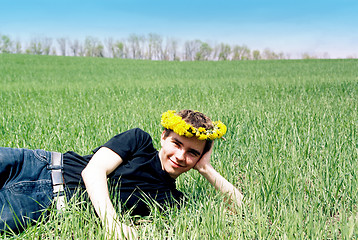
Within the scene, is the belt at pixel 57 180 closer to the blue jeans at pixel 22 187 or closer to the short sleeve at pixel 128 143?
the blue jeans at pixel 22 187

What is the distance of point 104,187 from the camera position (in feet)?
5.16

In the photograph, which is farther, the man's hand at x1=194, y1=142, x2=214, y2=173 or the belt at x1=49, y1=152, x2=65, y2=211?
the man's hand at x1=194, y1=142, x2=214, y2=173

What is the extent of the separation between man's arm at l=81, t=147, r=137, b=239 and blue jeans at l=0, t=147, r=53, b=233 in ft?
1.09

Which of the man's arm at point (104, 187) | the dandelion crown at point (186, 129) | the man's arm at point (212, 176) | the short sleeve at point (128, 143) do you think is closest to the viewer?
the man's arm at point (104, 187)

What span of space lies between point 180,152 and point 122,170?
1.24ft

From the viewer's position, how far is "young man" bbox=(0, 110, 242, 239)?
5.37 feet

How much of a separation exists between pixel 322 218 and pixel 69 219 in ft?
4.26

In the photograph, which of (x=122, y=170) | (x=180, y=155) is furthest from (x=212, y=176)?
(x=122, y=170)

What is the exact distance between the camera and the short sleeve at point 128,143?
1.72 m

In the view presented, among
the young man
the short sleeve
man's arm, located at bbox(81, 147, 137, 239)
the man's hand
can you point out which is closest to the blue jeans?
the young man

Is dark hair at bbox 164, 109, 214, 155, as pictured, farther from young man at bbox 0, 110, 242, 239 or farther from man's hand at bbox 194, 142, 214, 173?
man's hand at bbox 194, 142, 214, 173

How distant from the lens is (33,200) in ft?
5.65

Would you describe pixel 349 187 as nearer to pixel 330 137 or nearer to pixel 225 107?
pixel 330 137

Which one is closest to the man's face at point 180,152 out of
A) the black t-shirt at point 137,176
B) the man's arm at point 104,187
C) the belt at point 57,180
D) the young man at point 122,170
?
the young man at point 122,170
